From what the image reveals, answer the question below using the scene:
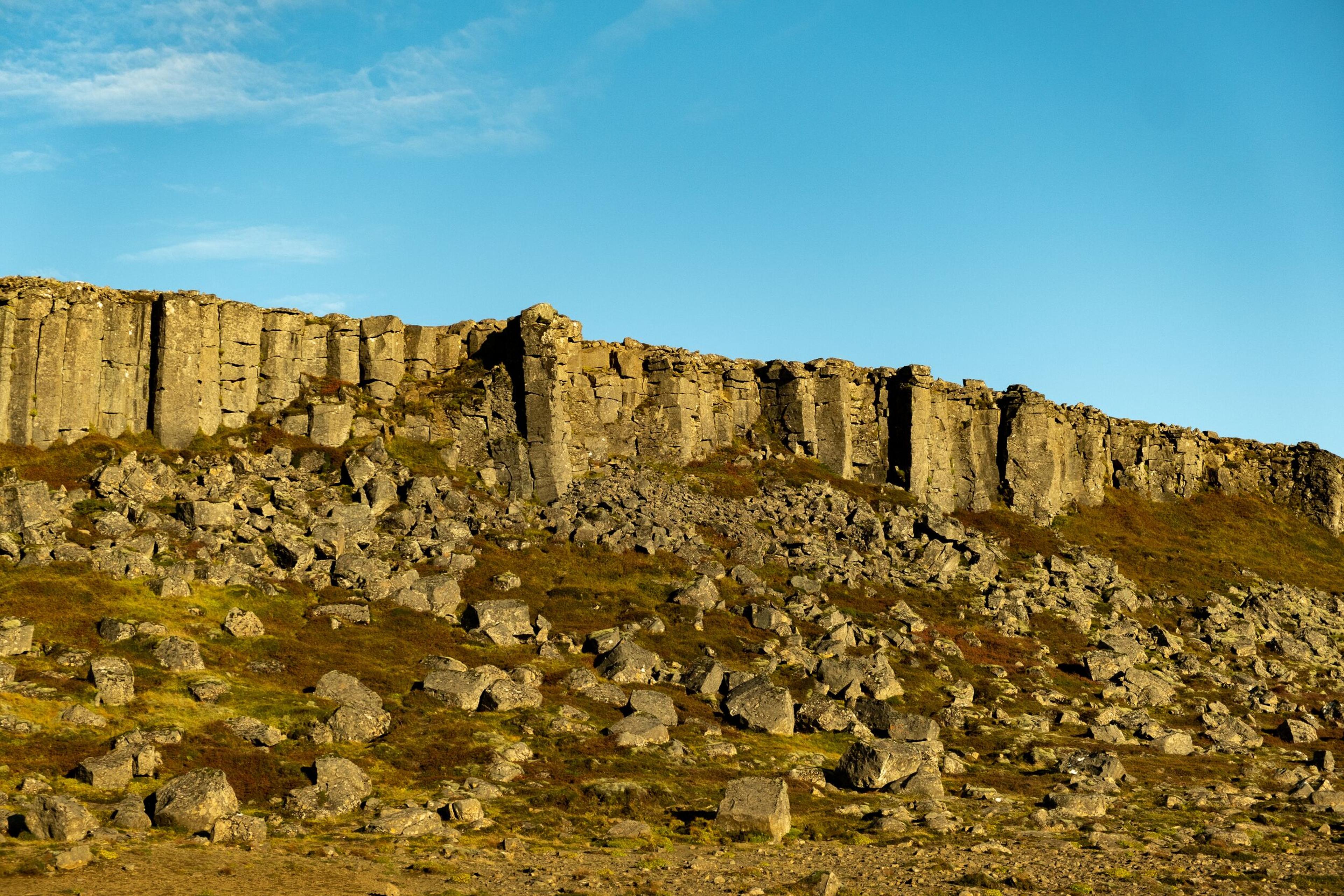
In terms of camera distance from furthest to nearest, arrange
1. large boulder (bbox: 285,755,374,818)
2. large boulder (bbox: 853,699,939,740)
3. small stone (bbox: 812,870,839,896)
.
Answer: large boulder (bbox: 853,699,939,740)
large boulder (bbox: 285,755,374,818)
small stone (bbox: 812,870,839,896)

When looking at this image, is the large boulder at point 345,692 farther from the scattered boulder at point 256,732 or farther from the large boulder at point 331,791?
the large boulder at point 331,791

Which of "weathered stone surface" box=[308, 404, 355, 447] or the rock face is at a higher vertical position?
"weathered stone surface" box=[308, 404, 355, 447]

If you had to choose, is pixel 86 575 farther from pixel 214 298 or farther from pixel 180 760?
pixel 214 298

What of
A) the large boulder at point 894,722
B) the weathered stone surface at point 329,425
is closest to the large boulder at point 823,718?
the large boulder at point 894,722

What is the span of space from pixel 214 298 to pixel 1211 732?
71270 mm

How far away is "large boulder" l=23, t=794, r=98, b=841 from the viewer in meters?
35.8

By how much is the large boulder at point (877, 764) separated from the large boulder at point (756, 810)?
367 inches

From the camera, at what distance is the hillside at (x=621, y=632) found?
39.8 m

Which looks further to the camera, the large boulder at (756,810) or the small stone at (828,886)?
the large boulder at (756,810)

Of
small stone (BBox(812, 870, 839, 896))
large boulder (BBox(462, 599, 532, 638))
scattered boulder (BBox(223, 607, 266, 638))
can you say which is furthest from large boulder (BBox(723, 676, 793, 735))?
scattered boulder (BBox(223, 607, 266, 638))

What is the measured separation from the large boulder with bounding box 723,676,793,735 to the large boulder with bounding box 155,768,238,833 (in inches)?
1039

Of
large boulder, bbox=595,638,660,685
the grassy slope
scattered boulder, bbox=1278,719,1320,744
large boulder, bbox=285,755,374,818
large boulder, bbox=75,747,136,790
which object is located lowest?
scattered boulder, bbox=1278,719,1320,744

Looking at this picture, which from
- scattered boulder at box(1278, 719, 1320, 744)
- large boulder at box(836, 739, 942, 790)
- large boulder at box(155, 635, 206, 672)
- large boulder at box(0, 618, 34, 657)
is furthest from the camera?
scattered boulder at box(1278, 719, 1320, 744)

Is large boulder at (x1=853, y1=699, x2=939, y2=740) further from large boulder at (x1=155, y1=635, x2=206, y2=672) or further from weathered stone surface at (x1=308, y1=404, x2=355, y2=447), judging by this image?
weathered stone surface at (x1=308, y1=404, x2=355, y2=447)
